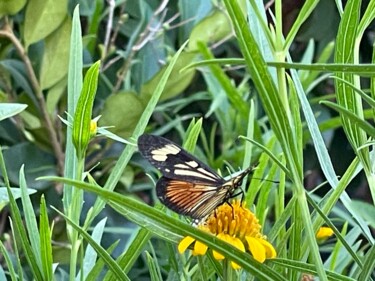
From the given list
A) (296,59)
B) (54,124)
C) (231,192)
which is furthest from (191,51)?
(231,192)

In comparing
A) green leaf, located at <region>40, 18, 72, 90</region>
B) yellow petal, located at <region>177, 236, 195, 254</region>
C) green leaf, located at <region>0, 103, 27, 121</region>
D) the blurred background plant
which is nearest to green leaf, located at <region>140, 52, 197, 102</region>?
the blurred background plant

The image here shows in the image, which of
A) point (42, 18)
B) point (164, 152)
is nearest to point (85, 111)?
point (164, 152)

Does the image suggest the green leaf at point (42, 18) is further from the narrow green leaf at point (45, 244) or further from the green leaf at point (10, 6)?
the narrow green leaf at point (45, 244)

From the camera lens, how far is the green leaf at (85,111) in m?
0.48

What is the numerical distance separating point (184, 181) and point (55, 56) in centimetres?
56

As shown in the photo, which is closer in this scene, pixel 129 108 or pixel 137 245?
pixel 137 245

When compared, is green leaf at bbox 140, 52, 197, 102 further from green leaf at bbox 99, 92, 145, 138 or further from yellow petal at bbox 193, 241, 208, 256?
yellow petal at bbox 193, 241, 208, 256

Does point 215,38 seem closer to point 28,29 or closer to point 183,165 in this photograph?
point 28,29

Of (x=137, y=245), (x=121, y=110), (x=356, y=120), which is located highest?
(x=356, y=120)

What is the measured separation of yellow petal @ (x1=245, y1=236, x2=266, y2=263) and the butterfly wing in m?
0.03

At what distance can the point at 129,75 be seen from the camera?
3.65 ft

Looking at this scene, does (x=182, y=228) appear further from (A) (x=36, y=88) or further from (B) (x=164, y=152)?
(A) (x=36, y=88)

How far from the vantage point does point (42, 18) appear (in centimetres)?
95

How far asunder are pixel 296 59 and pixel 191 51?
42 cm
